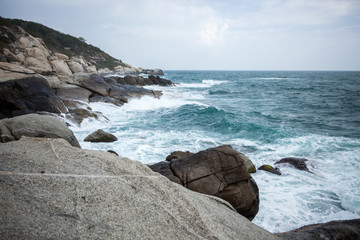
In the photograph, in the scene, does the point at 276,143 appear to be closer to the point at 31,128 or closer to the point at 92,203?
the point at 31,128

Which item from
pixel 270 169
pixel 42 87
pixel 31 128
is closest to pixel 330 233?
pixel 270 169

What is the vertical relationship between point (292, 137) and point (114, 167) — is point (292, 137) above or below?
below

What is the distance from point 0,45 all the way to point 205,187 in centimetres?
3375

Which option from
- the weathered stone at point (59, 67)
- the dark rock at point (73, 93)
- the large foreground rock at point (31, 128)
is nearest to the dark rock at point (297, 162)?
the large foreground rock at point (31, 128)

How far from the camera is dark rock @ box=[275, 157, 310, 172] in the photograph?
30.6 feet

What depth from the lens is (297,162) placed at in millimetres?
9656

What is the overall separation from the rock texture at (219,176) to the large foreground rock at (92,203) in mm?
1867

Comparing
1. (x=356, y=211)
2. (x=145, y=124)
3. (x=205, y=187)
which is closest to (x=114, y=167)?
(x=205, y=187)

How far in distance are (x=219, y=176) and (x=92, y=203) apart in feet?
13.6

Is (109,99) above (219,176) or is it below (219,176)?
above

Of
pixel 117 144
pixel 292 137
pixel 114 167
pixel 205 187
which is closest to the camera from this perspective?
pixel 114 167

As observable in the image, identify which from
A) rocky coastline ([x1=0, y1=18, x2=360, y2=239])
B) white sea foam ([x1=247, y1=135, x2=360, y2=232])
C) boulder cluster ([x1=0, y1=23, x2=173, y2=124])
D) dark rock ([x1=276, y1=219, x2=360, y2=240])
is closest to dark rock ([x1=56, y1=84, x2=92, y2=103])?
boulder cluster ([x1=0, y1=23, x2=173, y2=124])

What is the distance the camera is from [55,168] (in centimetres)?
316

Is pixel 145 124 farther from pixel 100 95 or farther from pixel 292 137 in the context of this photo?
pixel 292 137
